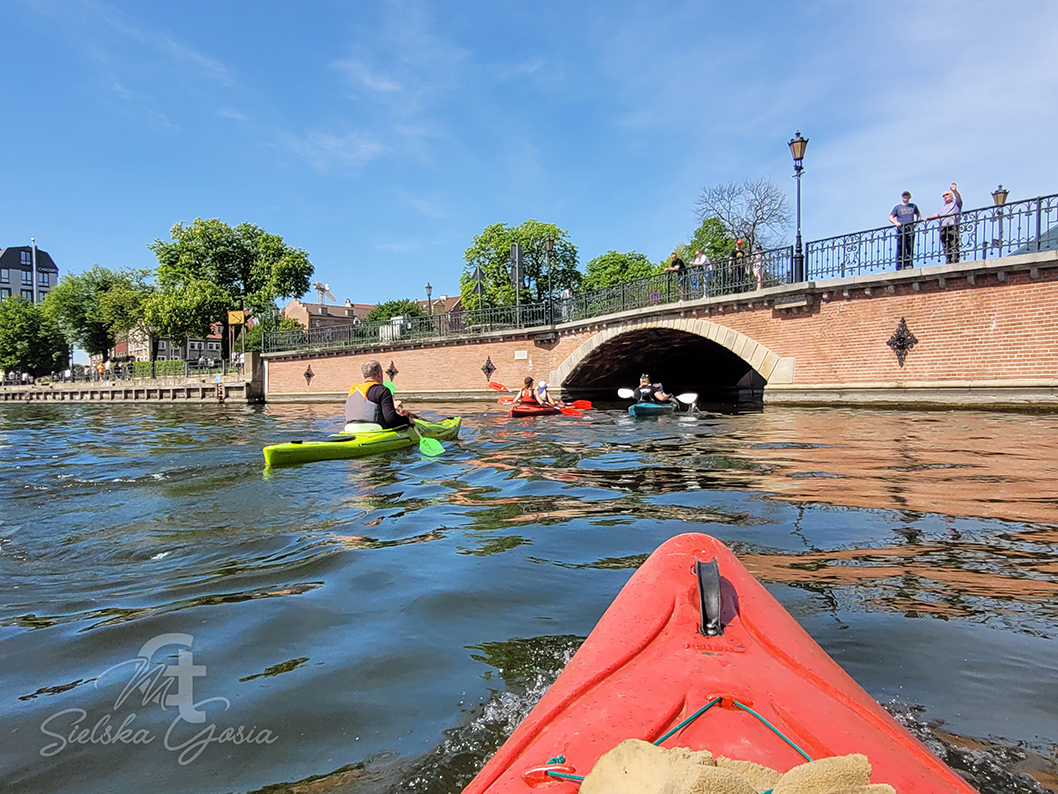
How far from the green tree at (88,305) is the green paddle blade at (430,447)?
5170 cm

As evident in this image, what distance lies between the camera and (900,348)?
13.2 m

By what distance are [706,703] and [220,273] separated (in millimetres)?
46662

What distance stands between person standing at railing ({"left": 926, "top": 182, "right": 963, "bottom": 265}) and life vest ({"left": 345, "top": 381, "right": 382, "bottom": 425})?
34.8ft

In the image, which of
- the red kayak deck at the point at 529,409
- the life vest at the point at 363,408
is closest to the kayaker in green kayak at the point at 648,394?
the red kayak deck at the point at 529,409

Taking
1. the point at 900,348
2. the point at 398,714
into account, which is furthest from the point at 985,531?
the point at 900,348

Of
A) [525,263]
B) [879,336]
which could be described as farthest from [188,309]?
[879,336]

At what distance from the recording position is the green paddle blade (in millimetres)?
8546

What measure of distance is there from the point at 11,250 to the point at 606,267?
231ft

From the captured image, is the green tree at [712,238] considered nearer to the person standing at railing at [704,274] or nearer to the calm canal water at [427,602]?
the person standing at railing at [704,274]

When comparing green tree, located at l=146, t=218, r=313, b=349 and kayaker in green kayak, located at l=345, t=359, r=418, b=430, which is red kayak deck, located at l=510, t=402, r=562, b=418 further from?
green tree, located at l=146, t=218, r=313, b=349

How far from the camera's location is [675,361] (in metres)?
25.9

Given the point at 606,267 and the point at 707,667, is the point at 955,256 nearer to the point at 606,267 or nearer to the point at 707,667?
the point at 707,667

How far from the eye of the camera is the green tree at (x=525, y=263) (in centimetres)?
4372

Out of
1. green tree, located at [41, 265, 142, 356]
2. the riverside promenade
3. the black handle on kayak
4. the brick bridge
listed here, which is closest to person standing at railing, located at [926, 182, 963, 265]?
the brick bridge
